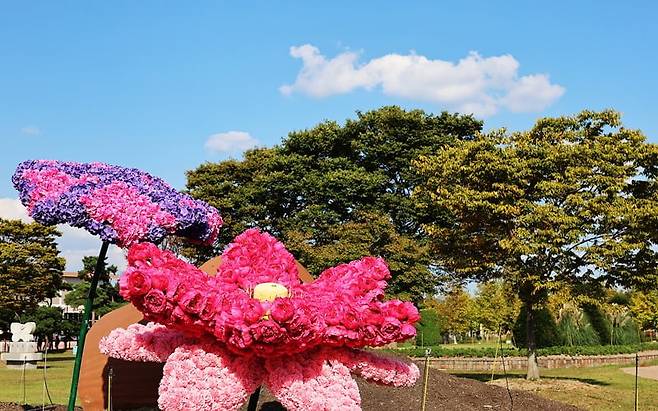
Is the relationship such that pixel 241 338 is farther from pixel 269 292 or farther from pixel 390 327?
pixel 390 327

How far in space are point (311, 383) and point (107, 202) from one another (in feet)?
9.78

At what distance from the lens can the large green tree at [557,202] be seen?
2028cm

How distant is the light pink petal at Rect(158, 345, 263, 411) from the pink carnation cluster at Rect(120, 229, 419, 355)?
17 cm

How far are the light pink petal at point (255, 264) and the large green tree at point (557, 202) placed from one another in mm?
14981

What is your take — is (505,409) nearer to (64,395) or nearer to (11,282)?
(64,395)

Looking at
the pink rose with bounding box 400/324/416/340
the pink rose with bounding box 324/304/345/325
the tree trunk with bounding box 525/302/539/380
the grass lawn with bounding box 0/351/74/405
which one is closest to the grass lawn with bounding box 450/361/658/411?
the tree trunk with bounding box 525/302/539/380

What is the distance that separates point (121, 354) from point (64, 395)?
40.7 ft

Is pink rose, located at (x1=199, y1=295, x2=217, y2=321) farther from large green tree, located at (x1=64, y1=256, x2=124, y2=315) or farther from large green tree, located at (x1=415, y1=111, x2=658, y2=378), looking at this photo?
large green tree, located at (x1=64, y1=256, x2=124, y2=315)

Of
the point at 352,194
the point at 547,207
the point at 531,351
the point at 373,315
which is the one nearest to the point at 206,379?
the point at 373,315

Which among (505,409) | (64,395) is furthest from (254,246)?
(64,395)

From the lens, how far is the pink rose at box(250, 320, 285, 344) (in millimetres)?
4840

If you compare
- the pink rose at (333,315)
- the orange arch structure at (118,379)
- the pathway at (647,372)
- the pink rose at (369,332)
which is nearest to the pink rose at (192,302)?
the pink rose at (333,315)

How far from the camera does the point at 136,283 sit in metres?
5.06

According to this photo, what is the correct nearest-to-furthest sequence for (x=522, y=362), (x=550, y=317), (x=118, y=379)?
(x=118, y=379) → (x=522, y=362) → (x=550, y=317)
